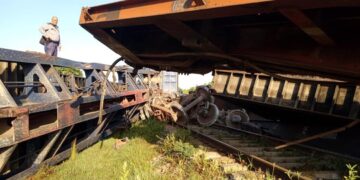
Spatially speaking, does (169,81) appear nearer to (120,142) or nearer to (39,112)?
(120,142)

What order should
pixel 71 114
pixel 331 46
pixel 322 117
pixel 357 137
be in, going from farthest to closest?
pixel 322 117, pixel 357 137, pixel 71 114, pixel 331 46

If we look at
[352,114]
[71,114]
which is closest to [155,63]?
[71,114]

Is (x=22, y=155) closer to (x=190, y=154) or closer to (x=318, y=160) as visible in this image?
(x=190, y=154)

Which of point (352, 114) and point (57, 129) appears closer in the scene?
point (57, 129)

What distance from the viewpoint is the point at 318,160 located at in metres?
5.15

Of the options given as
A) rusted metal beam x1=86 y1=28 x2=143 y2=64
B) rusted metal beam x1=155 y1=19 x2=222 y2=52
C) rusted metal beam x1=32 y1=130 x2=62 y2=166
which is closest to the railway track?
rusted metal beam x1=155 y1=19 x2=222 y2=52

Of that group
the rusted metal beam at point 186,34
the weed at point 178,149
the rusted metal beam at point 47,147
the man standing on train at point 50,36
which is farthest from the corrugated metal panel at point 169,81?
the rusted metal beam at point 186,34

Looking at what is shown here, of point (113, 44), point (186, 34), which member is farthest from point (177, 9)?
point (113, 44)

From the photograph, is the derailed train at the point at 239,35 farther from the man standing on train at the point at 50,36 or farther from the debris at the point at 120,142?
the man standing on train at the point at 50,36

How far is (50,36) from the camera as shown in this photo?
25.3ft

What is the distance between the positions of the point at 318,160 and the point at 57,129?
4.26 meters

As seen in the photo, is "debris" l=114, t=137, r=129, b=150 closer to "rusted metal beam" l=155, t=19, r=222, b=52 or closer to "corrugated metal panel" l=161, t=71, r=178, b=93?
"rusted metal beam" l=155, t=19, r=222, b=52

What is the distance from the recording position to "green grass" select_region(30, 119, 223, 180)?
4605mm

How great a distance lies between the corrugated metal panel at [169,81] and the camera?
22.1 metres
